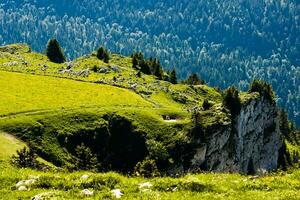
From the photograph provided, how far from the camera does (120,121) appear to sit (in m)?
108

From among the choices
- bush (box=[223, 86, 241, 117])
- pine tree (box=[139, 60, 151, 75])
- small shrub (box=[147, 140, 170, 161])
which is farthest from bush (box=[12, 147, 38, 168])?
pine tree (box=[139, 60, 151, 75])

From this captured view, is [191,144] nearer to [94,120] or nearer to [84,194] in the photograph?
[94,120]

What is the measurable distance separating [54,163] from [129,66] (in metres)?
95.1

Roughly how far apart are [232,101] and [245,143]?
712 inches

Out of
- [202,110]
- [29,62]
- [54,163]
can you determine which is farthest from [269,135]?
[54,163]

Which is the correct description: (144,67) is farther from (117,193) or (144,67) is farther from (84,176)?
(117,193)

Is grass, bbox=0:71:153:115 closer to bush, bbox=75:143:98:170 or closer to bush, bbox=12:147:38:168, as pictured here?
bush, bbox=12:147:38:168

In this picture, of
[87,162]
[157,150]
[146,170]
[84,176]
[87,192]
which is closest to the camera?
[87,192]

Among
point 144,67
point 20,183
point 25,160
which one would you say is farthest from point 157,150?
point 144,67

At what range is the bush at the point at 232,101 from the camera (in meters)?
124

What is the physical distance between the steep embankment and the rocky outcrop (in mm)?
228

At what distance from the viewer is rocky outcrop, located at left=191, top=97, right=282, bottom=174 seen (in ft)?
370

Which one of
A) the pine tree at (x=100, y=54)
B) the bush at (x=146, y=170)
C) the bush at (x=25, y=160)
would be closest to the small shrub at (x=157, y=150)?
the bush at (x=146, y=170)

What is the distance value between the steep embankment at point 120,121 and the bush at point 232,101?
6.16ft
